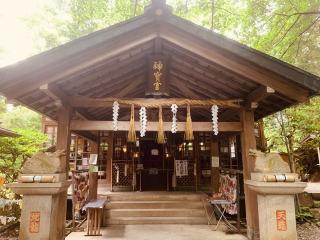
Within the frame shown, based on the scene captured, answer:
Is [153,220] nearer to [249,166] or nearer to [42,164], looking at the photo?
[249,166]

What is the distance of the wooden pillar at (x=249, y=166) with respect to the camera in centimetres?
715

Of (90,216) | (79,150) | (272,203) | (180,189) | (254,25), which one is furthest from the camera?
(79,150)

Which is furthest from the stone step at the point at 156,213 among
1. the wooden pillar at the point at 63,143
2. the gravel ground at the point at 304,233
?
the gravel ground at the point at 304,233

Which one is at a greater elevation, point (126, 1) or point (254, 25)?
point (126, 1)

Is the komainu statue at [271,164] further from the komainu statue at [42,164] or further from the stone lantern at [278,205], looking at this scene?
the komainu statue at [42,164]

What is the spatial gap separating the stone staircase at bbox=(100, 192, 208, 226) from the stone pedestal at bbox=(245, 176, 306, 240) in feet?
16.7

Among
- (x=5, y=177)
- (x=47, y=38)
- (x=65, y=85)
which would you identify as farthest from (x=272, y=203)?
(x=47, y=38)

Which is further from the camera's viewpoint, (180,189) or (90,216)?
(180,189)

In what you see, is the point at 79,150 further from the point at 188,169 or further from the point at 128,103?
the point at 128,103

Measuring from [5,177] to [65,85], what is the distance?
1015 centimetres

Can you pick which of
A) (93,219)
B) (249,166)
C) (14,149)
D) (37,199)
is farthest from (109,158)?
(249,166)

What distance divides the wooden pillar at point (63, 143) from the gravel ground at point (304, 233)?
206 inches

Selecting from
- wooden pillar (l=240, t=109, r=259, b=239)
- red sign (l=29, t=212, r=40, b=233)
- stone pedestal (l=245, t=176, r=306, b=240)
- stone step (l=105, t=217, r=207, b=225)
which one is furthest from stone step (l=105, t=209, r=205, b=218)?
stone pedestal (l=245, t=176, r=306, b=240)

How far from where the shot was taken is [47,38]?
872 inches
